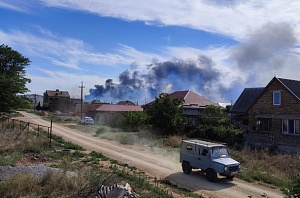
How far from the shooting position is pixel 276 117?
28.8m

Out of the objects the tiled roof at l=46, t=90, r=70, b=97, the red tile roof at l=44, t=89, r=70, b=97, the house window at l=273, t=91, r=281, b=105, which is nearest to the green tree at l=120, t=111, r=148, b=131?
the house window at l=273, t=91, r=281, b=105

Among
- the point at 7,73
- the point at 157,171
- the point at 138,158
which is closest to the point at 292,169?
the point at 157,171

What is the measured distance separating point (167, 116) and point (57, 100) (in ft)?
267

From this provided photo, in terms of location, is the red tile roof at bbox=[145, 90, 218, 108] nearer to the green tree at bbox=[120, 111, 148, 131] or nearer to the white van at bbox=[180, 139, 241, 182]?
the green tree at bbox=[120, 111, 148, 131]

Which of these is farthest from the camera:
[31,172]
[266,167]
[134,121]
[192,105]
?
[192,105]

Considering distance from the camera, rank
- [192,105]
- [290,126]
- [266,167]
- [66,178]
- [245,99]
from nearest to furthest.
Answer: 1. [66,178]
2. [266,167]
3. [290,126]
4. [245,99]
5. [192,105]

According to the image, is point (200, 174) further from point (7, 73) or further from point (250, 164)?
point (7, 73)

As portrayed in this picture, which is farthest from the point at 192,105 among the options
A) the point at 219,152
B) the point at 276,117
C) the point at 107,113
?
the point at 219,152

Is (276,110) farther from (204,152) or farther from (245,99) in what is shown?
(204,152)

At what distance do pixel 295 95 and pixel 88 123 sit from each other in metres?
35.9

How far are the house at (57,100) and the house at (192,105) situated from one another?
61062 millimetres

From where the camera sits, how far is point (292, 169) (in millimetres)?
18141

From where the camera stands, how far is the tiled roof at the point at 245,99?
37156 mm

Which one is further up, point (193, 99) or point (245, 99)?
point (193, 99)
